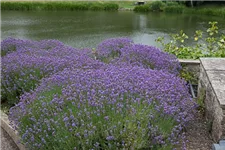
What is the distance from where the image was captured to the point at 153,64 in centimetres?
400

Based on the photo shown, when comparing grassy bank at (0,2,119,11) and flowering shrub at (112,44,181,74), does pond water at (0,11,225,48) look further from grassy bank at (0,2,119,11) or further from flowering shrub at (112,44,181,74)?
flowering shrub at (112,44,181,74)

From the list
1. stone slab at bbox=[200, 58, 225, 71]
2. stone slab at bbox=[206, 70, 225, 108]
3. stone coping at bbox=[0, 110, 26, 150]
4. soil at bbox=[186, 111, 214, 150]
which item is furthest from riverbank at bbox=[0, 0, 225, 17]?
stone coping at bbox=[0, 110, 26, 150]

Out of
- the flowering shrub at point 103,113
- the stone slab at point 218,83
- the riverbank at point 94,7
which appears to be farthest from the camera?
the riverbank at point 94,7

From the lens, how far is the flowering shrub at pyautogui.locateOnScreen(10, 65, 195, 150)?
2.20m

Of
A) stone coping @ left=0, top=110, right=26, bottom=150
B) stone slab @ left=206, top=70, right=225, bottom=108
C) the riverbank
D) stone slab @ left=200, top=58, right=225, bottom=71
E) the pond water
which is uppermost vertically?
the riverbank

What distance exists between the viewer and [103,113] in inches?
Answer: 92.1

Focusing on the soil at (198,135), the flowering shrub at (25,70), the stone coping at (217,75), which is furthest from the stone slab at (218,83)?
the flowering shrub at (25,70)

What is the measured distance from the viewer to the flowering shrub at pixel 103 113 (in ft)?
7.22

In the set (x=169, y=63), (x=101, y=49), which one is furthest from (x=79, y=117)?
(x=101, y=49)

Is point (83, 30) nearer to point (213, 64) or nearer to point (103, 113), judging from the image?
point (213, 64)

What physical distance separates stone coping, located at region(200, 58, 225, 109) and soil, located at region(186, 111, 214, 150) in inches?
17.4

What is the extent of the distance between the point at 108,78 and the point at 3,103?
1.75 meters

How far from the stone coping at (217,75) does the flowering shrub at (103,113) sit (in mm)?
338

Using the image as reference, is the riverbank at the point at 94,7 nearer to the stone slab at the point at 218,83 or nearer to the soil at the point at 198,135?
the stone slab at the point at 218,83
